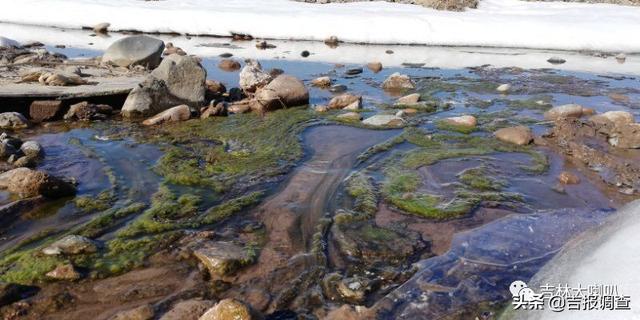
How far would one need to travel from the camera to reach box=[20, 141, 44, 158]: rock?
609cm

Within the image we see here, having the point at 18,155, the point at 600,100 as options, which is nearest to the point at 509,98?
the point at 600,100

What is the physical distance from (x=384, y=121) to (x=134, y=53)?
7148mm

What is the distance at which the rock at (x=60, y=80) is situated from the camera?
8.93 m

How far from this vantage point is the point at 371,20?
69.8 feet

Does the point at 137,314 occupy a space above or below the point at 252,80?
below

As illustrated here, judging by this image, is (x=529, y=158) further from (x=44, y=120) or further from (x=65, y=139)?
(x=44, y=120)

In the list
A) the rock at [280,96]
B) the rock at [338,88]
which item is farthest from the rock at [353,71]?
the rock at [280,96]

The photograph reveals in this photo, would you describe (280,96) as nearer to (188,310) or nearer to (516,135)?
(516,135)

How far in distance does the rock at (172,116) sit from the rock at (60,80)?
233cm

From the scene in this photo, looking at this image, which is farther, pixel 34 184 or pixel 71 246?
pixel 34 184

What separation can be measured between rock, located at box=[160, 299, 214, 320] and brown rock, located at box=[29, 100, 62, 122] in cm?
624

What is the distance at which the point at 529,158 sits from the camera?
20.7 feet

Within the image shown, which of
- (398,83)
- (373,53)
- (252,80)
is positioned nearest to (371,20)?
(373,53)

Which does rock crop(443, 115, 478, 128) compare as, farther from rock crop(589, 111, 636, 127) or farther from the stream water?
rock crop(589, 111, 636, 127)
